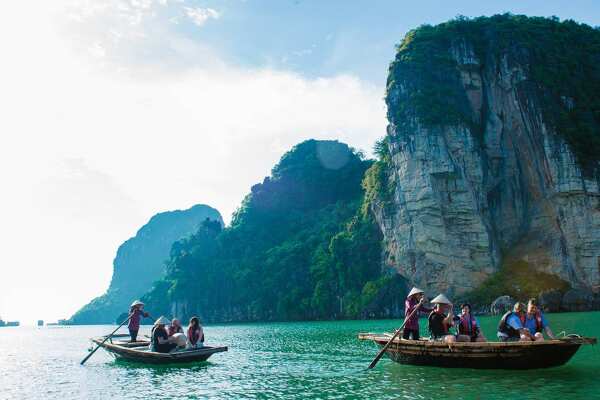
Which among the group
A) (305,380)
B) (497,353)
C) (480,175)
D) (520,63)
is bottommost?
(305,380)

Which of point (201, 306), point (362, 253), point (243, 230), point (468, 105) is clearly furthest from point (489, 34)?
point (201, 306)

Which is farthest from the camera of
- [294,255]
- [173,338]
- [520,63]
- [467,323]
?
[294,255]

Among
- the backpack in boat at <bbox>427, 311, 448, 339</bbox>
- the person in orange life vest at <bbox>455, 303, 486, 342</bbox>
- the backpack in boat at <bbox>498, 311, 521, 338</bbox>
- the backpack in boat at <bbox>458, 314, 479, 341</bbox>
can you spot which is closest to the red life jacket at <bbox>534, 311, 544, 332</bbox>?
the backpack in boat at <bbox>498, 311, 521, 338</bbox>

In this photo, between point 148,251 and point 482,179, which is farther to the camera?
point 148,251

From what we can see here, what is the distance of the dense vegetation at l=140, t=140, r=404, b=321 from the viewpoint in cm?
6103

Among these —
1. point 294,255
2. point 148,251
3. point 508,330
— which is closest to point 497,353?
point 508,330

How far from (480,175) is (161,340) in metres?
40.6

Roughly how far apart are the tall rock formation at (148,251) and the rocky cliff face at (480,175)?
114096mm

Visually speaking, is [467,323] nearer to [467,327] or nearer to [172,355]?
[467,327]

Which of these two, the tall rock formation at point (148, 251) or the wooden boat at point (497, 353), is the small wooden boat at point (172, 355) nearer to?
the wooden boat at point (497, 353)

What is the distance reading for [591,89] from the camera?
49.0 meters

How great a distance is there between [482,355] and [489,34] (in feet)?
158

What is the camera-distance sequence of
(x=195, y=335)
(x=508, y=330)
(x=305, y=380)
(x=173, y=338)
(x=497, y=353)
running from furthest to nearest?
1. (x=173, y=338)
2. (x=195, y=335)
3. (x=508, y=330)
4. (x=305, y=380)
5. (x=497, y=353)

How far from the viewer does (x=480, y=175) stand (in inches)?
1977
